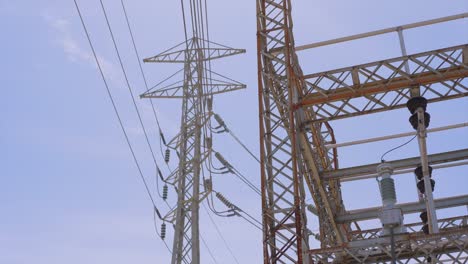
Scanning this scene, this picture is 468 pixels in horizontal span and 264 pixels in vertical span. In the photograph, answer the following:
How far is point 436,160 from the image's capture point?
53.1 ft

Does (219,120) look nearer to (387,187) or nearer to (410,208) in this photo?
(410,208)

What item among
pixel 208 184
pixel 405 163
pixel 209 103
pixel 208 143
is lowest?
pixel 405 163

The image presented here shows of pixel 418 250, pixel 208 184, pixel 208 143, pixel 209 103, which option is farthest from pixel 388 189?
pixel 209 103

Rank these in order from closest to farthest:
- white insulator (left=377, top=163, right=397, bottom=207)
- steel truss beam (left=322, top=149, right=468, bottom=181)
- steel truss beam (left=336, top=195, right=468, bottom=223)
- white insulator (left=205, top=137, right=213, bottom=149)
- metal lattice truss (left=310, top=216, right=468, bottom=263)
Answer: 1. white insulator (left=377, top=163, right=397, bottom=207)
2. metal lattice truss (left=310, top=216, right=468, bottom=263)
3. steel truss beam (left=322, top=149, right=468, bottom=181)
4. steel truss beam (left=336, top=195, right=468, bottom=223)
5. white insulator (left=205, top=137, right=213, bottom=149)

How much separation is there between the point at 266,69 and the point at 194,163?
541 centimetres

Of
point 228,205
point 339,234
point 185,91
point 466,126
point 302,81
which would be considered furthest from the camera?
point 185,91

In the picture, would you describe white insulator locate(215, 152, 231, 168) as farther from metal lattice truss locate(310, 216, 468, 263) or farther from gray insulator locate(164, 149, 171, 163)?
metal lattice truss locate(310, 216, 468, 263)

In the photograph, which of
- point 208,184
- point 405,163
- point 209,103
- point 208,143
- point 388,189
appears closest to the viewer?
point 388,189

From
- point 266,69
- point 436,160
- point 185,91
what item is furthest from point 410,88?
point 185,91

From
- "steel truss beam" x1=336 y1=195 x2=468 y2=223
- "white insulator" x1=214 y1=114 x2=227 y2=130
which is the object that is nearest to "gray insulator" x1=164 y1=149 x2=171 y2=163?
"white insulator" x1=214 y1=114 x2=227 y2=130

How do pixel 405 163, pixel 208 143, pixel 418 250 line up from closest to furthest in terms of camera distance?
pixel 418 250
pixel 405 163
pixel 208 143

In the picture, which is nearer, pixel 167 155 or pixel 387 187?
pixel 387 187

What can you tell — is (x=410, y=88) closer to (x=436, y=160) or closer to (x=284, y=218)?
(x=436, y=160)

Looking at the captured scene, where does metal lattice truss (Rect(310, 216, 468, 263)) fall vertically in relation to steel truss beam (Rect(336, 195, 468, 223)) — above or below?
below
